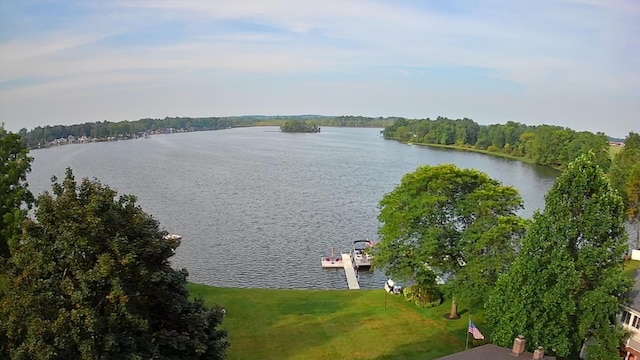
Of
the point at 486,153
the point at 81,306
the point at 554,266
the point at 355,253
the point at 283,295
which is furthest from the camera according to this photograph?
the point at 486,153

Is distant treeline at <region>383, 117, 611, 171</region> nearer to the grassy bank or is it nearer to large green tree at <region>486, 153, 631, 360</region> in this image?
the grassy bank

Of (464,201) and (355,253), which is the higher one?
(464,201)

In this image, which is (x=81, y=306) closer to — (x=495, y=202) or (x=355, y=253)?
(x=495, y=202)

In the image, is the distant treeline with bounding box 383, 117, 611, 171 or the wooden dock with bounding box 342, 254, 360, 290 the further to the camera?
the distant treeline with bounding box 383, 117, 611, 171

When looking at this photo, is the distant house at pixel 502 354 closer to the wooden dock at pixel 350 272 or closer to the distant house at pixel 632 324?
the distant house at pixel 632 324

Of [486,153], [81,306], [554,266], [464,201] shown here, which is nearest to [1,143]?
[81,306]

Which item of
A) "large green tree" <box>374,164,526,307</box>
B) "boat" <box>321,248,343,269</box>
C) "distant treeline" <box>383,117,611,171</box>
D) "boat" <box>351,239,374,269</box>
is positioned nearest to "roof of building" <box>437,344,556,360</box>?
"large green tree" <box>374,164,526,307</box>
